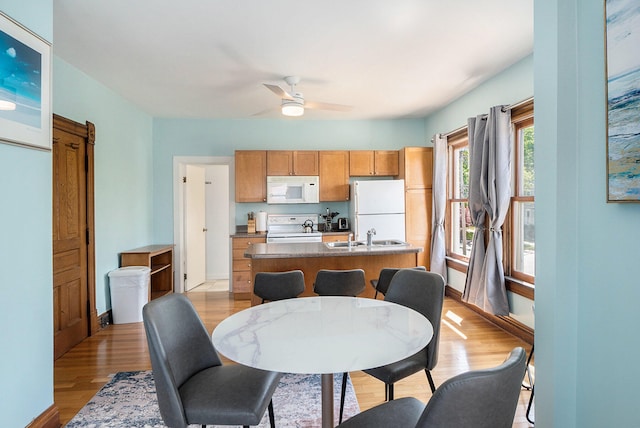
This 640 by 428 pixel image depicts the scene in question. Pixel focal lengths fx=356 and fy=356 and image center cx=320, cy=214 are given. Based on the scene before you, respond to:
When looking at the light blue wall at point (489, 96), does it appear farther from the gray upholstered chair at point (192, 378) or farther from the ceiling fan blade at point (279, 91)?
the gray upholstered chair at point (192, 378)

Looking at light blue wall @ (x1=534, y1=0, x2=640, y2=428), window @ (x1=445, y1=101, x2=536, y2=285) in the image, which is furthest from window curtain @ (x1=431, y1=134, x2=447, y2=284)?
light blue wall @ (x1=534, y1=0, x2=640, y2=428)

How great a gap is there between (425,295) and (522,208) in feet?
7.02

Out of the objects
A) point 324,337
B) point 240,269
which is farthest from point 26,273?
point 240,269

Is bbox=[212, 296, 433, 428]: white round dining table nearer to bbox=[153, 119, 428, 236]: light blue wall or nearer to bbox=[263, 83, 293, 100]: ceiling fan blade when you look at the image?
bbox=[263, 83, 293, 100]: ceiling fan blade

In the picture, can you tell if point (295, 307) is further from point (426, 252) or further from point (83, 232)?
point (426, 252)

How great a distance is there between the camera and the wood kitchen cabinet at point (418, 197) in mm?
5145

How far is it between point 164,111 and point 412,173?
3647 millimetres

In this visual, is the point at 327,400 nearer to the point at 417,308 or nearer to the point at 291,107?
the point at 417,308

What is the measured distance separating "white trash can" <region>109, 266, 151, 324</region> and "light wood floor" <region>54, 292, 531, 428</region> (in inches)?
4.3

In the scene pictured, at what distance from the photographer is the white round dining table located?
3.88ft

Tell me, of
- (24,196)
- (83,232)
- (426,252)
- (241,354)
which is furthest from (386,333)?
(426,252)

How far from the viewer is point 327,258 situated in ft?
11.5

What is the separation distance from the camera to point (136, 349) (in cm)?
329

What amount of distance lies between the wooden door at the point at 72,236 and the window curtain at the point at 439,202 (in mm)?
4150
